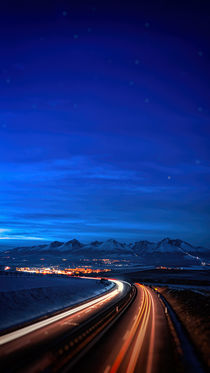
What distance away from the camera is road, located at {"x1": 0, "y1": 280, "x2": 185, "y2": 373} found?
40.8 feet

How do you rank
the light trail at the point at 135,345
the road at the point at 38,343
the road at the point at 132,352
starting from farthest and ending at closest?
1. the road at the point at 38,343
2. the light trail at the point at 135,345
3. the road at the point at 132,352

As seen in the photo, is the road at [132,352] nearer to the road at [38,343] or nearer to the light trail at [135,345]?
the light trail at [135,345]

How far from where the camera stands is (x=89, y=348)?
15391mm

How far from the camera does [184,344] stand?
56.6ft

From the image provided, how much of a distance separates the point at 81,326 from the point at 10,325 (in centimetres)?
521

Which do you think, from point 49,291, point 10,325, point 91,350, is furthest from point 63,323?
point 49,291

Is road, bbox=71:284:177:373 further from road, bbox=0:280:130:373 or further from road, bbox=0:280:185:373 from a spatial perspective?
road, bbox=0:280:130:373

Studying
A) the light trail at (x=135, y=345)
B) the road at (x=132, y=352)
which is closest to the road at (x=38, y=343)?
the road at (x=132, y=352)

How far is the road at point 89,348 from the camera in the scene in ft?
40.8

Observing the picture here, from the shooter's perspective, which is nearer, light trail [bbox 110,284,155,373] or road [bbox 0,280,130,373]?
light trail [bbox 110,284,155,373]

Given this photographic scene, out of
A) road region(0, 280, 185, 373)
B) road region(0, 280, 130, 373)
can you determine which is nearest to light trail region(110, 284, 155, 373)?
road region(0, 280, 185, 373)

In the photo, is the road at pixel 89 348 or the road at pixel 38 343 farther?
the road at pixel 38 343

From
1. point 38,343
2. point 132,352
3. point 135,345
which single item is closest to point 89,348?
point 132,352

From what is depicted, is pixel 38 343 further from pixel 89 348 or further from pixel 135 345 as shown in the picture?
pixel 135 345
